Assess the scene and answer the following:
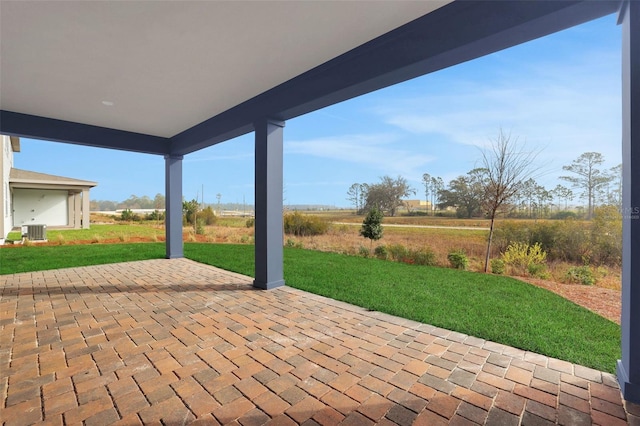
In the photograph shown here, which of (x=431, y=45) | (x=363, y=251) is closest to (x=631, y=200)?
(x=431, y=45)

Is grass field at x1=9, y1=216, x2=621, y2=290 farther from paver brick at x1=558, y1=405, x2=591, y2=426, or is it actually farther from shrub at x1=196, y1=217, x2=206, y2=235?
paver brick at x1=558, y1=405, x2=591, y2=426

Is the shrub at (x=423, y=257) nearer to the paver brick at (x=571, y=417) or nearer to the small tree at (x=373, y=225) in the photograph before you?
the small tree at (x=373, y=225)

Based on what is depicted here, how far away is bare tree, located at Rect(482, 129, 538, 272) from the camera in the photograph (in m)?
6.28

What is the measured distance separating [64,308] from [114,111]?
10.8 ft

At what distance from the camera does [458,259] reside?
6.61 m

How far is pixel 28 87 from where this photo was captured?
408 centimetres

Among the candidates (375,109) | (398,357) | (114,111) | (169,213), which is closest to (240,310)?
(398,357)

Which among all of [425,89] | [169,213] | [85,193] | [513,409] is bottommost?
[513,409]

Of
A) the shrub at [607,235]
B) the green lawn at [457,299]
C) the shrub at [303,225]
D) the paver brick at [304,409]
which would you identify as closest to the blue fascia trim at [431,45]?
the green lawn at [457,299]

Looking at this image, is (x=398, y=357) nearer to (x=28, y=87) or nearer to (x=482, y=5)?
(x=482, y=5)

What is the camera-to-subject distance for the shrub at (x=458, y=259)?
Result: 6.57 metres

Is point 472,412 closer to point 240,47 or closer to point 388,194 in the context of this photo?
point 240,47

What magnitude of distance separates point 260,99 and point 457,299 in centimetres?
403

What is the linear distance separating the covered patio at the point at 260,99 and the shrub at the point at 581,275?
3876mm
